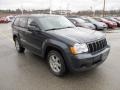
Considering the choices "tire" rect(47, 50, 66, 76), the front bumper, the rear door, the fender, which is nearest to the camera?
the front bumper

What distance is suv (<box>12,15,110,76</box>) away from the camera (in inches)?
144

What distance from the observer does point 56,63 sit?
4258 millimetres

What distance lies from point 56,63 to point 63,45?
2.42 feet

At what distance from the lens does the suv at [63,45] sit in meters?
3.65

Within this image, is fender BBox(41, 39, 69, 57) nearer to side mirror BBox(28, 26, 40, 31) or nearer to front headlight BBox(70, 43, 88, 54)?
front headlight BBox(70, 43, 88, 54)

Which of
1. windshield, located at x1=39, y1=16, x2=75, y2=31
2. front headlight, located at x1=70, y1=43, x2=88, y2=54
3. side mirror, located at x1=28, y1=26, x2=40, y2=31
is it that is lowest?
front headlight, located at x1=70, y1=43, x2=88, y2=54

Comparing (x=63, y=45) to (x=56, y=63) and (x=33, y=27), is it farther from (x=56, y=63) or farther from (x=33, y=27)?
(x=33, y=27)

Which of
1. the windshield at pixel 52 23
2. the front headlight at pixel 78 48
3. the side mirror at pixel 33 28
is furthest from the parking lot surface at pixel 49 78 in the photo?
the windshield at pixel 52 23

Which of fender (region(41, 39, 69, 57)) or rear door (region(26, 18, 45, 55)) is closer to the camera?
fender (region(41, 39, 69, 57))

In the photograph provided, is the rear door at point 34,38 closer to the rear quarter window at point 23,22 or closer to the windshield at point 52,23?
the windshield at point 52,23

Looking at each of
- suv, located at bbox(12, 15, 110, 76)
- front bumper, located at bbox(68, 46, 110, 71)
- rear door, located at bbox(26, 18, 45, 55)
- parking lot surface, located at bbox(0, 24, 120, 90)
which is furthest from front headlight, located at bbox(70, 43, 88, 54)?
rear door, located at bbox(26, 18, 45, 55)

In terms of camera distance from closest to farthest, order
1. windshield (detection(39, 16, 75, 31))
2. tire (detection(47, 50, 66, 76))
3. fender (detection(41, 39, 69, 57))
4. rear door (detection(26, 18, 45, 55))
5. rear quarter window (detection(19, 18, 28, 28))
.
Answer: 1. fender (detection(41, 39, 69, 57))
2. tire (detection(47, 50, 66, 76))
3. rear door (detection(26, 18, 45, 55))
4. windshield (detection(39, 16, 75, 31))
5. rear quarter window (detection(19, 18, 28, 28))

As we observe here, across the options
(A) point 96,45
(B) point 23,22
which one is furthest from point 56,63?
(B) point 23,22

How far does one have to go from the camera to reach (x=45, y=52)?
4.51 meters
